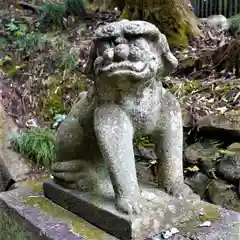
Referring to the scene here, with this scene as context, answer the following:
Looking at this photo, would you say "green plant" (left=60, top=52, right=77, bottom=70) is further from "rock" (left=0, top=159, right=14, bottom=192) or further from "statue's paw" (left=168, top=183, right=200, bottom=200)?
"statue's paw" (left=168, top=183, right=200, bottom=200)

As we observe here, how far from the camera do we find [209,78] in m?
3.07

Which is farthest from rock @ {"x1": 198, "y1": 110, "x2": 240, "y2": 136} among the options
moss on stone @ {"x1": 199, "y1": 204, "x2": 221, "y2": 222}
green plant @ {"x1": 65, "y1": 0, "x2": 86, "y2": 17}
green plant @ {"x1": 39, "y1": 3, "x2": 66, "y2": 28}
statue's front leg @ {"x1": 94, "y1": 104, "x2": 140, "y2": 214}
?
green plant @ {"x1": 65, "y1": 0, "x2": 86, "y2": 17}

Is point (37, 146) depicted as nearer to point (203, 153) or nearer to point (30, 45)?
point (203, 153)

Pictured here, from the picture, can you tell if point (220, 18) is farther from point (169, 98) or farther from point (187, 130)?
point (169, 98)

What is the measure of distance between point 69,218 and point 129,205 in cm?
30

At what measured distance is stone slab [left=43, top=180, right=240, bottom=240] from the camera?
1.33m

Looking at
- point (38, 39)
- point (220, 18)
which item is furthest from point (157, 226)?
point (220, 18)

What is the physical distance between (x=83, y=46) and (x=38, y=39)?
50cm

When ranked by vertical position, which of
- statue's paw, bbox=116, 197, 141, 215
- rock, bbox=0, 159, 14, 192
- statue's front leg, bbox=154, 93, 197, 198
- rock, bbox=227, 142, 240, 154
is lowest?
rock, bbox=0, 159, 14, 192

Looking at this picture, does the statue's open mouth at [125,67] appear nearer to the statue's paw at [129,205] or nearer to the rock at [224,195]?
the statue's paw at [129,205]

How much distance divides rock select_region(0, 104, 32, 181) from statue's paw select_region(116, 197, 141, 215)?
5.61ft

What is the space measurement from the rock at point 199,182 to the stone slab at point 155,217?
871 millimetres

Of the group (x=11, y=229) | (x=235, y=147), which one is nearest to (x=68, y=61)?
(x=235, y=147)

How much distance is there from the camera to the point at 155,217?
1362 mm
